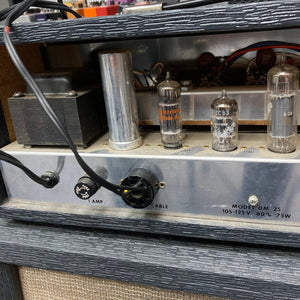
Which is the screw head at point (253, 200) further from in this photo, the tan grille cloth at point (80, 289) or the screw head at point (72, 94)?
the screw head at point (72, 94)

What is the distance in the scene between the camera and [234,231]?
48 centimetres

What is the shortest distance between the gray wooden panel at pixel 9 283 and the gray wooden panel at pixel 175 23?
423 millimetres

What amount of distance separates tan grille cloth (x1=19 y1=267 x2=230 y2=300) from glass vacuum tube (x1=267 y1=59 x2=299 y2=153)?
0.28 meters

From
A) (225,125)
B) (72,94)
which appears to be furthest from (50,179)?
(225,125)

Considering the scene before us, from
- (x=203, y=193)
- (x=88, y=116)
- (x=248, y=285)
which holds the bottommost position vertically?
(x=248, y=285)

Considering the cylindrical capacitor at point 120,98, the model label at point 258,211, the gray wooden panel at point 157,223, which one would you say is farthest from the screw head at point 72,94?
the model label at point 258,211

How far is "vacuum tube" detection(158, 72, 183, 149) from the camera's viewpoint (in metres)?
0.53

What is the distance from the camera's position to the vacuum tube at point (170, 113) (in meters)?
0.53

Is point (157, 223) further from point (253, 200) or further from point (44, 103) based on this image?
point (44, 103)

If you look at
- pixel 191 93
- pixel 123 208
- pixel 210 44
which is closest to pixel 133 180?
pixel 123 208

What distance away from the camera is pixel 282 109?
0.47 meters

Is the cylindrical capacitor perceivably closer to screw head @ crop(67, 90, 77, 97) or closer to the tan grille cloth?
screw head @ crop(67, 90, 77, 97)

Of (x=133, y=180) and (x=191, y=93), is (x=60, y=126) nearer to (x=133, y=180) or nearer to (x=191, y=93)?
(x=133, y=180)

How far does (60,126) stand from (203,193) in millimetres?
239
